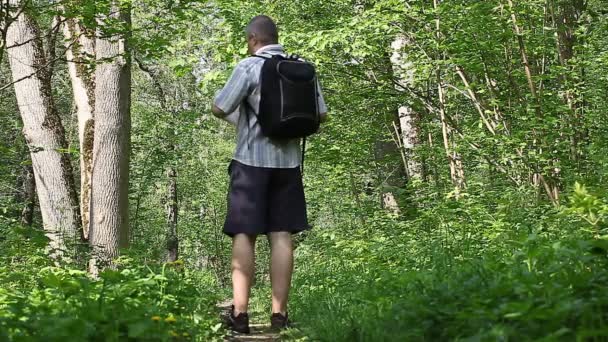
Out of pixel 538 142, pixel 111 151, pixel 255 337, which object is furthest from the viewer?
pixel 111 151

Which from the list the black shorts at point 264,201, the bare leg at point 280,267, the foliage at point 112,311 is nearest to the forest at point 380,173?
the foliage at point 112,311

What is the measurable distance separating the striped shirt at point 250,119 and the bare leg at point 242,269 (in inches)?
20.5

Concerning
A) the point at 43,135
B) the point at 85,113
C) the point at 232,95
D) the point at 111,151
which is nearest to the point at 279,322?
the point at 232,95

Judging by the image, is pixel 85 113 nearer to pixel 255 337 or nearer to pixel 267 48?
pixel 267 48

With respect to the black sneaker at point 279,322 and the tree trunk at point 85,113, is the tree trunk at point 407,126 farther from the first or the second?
the black sneaker at point 279,322

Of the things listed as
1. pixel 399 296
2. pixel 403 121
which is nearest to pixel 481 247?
pixel 399 296

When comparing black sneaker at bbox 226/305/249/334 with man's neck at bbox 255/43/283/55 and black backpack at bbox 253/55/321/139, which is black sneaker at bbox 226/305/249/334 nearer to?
black backpack at bbox 253/55/321/139

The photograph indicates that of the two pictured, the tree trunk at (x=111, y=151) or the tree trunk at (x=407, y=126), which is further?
the tree trunk at (x=407, y=126)

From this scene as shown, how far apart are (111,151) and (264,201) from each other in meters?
4.76

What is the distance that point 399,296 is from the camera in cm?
362

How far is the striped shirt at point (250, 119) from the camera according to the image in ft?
14.4

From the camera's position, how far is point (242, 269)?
436 centimetres

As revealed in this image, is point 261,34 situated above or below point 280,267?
above

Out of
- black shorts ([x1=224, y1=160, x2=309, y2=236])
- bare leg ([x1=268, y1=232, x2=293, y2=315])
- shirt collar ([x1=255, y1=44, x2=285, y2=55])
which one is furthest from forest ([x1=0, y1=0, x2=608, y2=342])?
shirt collar ([x1=255, y1=44, x2=285, y2=55])
